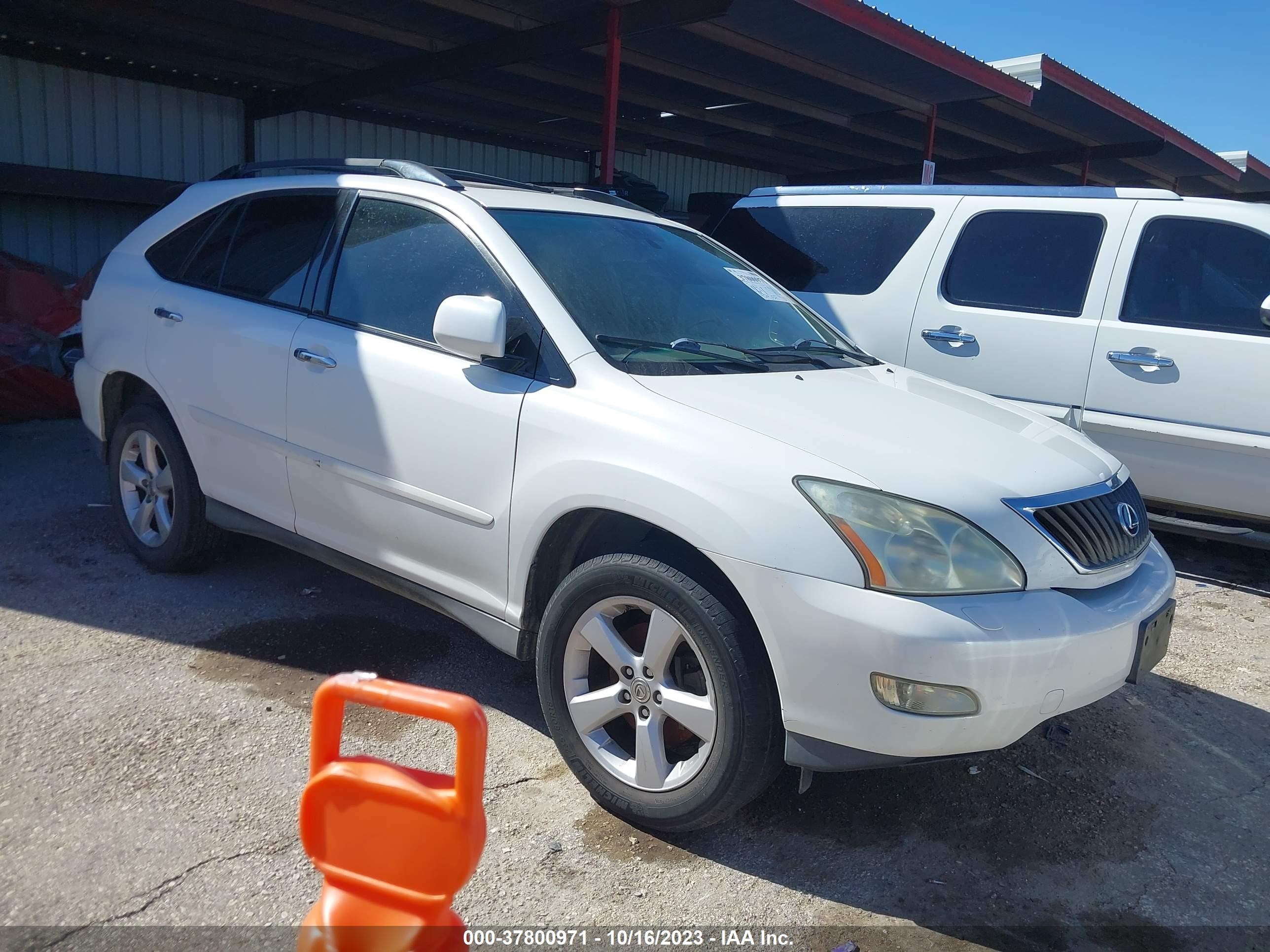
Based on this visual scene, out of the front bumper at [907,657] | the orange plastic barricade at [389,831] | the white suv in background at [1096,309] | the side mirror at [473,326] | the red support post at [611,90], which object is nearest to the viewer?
the orange plastic barricade at [389,831]

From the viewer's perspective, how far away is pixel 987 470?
9.00 ft

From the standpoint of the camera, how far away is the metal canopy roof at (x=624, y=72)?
8.27 metres

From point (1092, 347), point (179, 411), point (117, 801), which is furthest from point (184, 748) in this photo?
point (1092, 347)

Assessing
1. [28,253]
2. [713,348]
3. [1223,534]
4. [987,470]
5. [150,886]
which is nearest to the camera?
[150,886]

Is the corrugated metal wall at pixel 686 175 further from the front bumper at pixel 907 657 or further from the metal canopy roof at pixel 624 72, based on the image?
the front bumper at pixel 907 657

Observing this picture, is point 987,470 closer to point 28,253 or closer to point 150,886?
point 150,886

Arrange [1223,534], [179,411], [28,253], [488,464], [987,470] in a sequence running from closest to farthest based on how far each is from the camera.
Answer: [987,470]
[488,464]
[179,411]
[1223,534]
[28,253]

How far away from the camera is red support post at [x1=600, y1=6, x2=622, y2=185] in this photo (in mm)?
7871

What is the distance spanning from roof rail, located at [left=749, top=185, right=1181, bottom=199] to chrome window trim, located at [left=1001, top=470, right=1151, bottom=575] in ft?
9.73

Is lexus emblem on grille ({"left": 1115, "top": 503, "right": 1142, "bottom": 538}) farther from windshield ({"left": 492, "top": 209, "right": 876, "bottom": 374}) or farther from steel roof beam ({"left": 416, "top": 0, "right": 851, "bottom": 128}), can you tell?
steel roof beam ({"left": 416, "top": 0, "right": 851, "bottom": 128})

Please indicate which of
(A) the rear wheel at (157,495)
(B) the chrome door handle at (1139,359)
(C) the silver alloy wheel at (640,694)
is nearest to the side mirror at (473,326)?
(C) the silver alloy wheel at (640,694)

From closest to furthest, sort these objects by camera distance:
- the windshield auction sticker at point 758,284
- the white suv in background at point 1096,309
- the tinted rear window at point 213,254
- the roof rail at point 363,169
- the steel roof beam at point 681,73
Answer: the roof rail at point 363,169 → the windshield auction sticker at point 758,284 → the tinted rear window at point 213,254 → the white suv in background at point 1096,309 → the steel roof beam at point 681,73

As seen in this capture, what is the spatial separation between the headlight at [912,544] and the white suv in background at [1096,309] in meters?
3.07

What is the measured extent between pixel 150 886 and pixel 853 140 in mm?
14234
